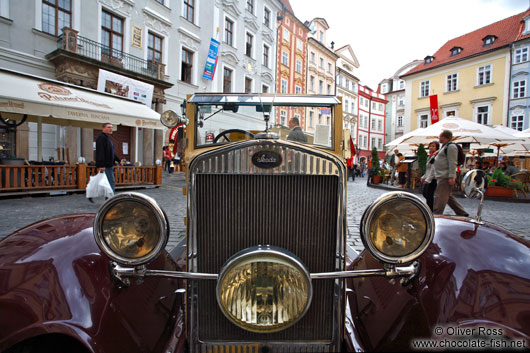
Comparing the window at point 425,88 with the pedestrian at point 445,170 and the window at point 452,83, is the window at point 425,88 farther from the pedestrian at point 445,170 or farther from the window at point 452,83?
the pedestrian at point 445,170

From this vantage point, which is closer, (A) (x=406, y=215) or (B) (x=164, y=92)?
(A) (x=406, y=215)

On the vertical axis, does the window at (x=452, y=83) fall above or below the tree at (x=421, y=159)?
above

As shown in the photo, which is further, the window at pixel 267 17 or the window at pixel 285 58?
the window at pixel 285 58

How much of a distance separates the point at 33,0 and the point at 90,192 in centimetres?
869

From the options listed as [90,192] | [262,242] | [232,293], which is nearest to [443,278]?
[262,242]

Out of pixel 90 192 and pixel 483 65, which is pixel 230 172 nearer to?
pixel 90 192

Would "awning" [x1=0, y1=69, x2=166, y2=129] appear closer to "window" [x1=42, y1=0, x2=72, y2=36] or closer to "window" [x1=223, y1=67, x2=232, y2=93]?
"window" [x1=42, y1=0, x2=72, y2=36]

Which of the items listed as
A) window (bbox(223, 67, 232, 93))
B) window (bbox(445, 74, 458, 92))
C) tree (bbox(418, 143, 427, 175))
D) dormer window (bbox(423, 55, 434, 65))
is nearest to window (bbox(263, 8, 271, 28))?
window (bbox(223, 67, 232, 93))

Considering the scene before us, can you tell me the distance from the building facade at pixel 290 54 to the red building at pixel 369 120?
1687 cm

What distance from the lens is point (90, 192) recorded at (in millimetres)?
6250

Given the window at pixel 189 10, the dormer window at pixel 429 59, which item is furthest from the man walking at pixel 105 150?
the dormer window at pixel 429 59

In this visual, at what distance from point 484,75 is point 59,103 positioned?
3123 centimetres

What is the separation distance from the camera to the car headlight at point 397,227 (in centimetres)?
125

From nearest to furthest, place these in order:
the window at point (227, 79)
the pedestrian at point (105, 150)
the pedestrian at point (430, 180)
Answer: the pedestrian at point (430, 180), the pedestrian at point (105, 150), the window at point (227, 79)
